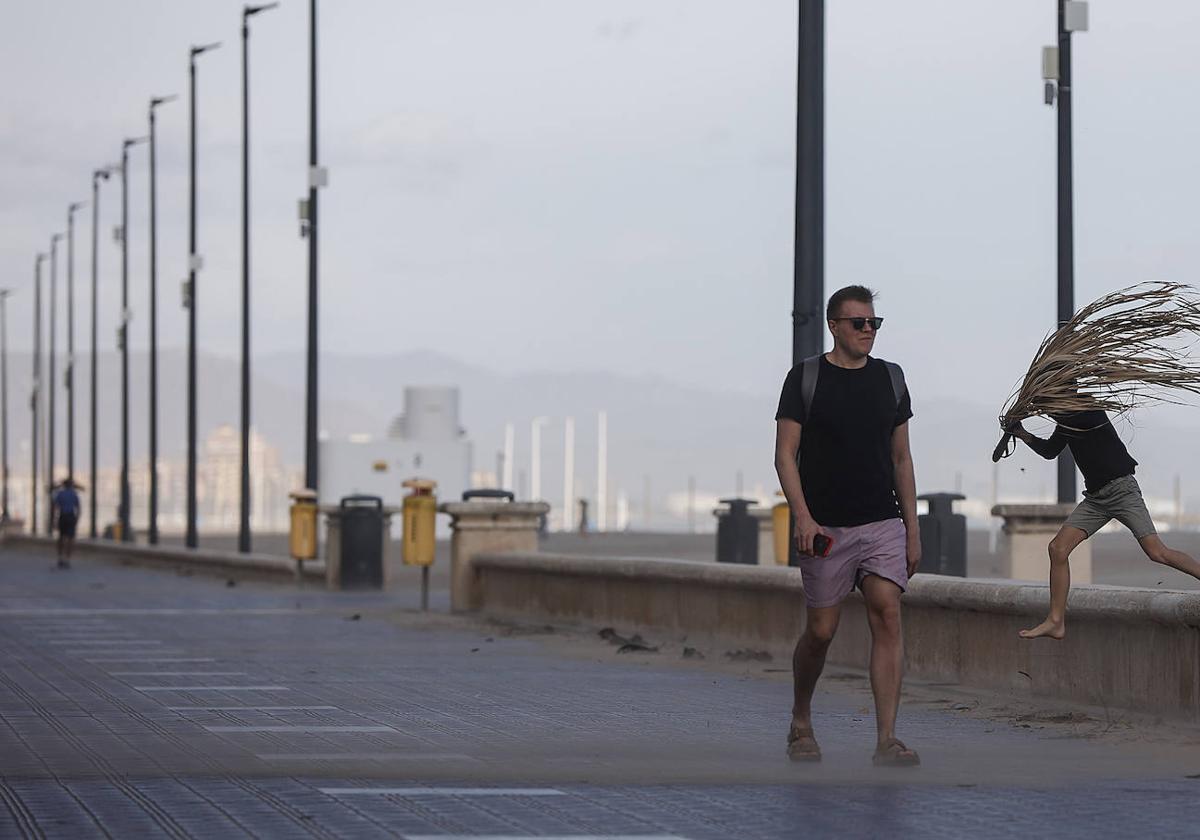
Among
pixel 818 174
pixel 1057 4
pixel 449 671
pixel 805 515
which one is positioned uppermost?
pixel 1057 4

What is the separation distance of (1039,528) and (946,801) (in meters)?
14.4

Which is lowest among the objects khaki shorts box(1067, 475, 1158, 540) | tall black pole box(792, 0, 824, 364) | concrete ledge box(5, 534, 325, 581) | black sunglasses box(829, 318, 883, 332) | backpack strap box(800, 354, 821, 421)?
concrete ledge box(5, 534, 325, 581)

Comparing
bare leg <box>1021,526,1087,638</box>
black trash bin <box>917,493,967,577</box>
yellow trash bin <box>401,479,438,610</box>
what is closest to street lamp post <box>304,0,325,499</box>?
yellow trash bin <box>401,479,438,610</box>

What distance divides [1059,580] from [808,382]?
2.37 metres

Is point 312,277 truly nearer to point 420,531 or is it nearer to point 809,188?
point 420,531

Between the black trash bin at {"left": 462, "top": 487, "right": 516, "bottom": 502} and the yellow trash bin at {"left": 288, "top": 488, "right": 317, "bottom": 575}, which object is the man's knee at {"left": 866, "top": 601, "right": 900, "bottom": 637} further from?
the yellow trash bin at {"left": 288, "top": 488, "right": 317, "bottom": 575}

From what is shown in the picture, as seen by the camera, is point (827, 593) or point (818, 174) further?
point (818, 174)

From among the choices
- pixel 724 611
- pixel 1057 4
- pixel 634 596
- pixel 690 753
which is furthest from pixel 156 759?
pixel 1057 4

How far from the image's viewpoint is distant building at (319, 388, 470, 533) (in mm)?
109438

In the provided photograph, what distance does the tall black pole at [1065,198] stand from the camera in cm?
2422

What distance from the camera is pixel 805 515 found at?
10.1 meters

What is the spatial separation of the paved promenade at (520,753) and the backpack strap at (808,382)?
1.58 metres

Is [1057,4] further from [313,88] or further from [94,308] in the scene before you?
[94,308]

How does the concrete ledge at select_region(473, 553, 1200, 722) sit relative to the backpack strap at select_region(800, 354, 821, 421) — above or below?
below
